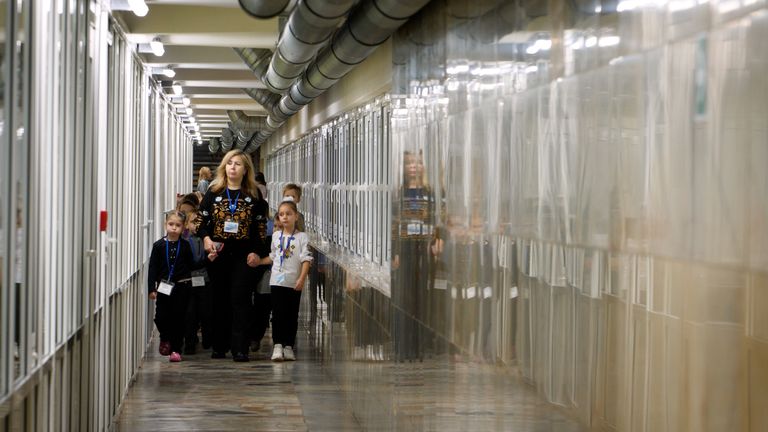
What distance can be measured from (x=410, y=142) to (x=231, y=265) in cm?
464

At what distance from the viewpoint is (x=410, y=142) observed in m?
6.18

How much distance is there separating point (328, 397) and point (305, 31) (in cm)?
374

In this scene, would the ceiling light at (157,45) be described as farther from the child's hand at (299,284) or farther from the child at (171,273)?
the child's hand at (299,284)

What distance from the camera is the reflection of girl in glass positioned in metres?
5.77

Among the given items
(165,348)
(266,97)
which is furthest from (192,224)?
(266,97)

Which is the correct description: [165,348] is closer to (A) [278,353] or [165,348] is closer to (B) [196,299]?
(B) [196,299]

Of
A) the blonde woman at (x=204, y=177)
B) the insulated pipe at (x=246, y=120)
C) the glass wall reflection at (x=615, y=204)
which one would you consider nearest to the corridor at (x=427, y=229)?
the glass wall reflection at (x=615, y=204)

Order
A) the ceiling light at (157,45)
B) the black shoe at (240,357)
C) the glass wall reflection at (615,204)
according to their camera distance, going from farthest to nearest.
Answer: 1. the black shoe at (240,357)
2. the ceiling light at (157,45)
3. the glass wall reflection at (615,204)

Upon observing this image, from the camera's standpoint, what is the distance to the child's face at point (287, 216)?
10188mm

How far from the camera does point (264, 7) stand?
563 centimetres

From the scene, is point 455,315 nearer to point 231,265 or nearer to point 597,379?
point 597,379

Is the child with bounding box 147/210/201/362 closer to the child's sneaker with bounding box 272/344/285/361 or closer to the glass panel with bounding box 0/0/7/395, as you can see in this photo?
the child's sneaker with bounding box 272/344/285/361

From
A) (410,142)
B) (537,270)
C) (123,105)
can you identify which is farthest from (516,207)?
(123,105)

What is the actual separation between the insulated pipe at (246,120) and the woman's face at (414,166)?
50.6 feet
